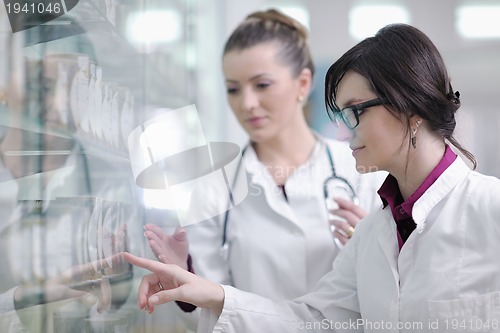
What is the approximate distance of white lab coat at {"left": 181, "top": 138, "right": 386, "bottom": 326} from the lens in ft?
5.04

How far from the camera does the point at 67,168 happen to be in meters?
1.01

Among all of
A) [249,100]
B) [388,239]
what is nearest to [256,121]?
[249,100]

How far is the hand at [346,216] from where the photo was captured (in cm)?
149

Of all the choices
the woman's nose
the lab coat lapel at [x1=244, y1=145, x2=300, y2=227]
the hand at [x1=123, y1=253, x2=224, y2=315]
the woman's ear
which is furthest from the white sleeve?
the woman's ear

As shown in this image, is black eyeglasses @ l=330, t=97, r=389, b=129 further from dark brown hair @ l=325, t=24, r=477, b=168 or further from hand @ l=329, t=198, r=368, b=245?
hand @ l=329, t=198, r=368, b=245

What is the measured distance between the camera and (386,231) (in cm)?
118

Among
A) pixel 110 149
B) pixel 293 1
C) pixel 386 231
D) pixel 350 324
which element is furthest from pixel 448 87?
pixel 293 1

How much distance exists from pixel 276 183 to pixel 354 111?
1.80 feet

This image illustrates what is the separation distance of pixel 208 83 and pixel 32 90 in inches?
63.3

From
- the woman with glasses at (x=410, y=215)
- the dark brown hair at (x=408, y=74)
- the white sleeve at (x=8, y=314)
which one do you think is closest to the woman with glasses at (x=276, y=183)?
the woman with glasses at (x=410, y=215)

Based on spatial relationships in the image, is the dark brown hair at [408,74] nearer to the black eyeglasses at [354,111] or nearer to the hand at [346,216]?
the black eyeglasses at [354,111]

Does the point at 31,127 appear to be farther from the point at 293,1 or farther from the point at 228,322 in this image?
the point at 293,1

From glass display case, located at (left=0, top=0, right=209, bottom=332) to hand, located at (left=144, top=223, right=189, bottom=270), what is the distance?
0.19 ft

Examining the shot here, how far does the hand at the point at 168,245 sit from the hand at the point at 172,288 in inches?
4.8
